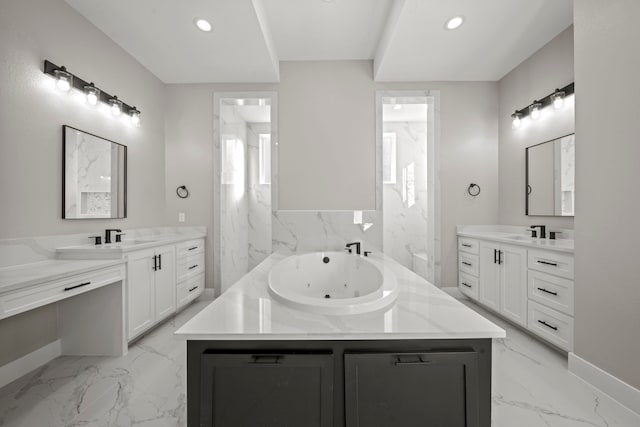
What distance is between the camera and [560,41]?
247 cm

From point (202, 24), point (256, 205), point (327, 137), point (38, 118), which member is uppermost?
point (202, 24)

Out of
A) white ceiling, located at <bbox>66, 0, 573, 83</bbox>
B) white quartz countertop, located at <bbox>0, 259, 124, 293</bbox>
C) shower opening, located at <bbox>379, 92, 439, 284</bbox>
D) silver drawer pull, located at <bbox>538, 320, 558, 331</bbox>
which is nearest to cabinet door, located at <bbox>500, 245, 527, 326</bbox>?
silver drawer pull, located at <bbox>538, 320, 558, 331</bbox>

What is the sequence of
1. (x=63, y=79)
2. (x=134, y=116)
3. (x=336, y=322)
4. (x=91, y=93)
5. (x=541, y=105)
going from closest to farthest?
(x=336, y=322)
(x=63, y=79)
(x=91, y=93)
(x=541, y=105)
(x=134, y=116)

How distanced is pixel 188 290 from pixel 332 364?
2479mm

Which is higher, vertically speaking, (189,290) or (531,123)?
(531,123)

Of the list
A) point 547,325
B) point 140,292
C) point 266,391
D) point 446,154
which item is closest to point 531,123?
point 446,154

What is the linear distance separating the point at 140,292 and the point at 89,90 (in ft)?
5.46

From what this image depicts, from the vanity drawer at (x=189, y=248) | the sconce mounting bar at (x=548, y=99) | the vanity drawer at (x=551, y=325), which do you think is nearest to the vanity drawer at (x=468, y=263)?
the vanity drawer at (x=551, y=325)

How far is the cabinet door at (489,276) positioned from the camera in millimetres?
2623

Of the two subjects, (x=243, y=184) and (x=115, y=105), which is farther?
(x=243, y=184)

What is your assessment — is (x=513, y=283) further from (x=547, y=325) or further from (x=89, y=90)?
(x=89, y=90)

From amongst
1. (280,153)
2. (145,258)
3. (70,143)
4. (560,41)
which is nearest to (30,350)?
(145,258)

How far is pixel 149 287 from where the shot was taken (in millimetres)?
2316

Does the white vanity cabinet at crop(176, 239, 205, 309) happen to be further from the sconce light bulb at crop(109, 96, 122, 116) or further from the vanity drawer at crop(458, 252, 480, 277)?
the vanity drawer at crop(458, 252, 480, 277)
